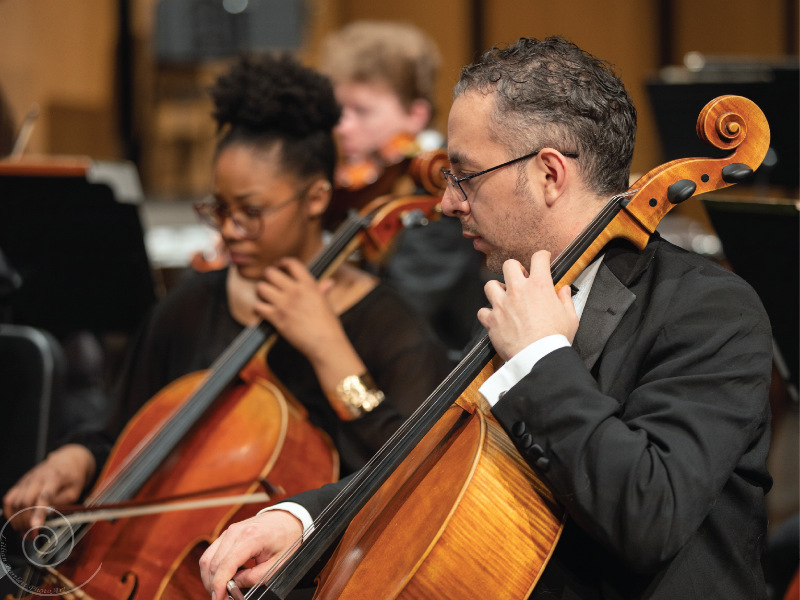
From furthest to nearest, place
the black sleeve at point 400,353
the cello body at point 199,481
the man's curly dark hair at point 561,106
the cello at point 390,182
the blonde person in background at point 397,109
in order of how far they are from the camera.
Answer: the blonde person in background at point 397,109
the cello at point 390,182
the black sleeve at point 400,353
the cello body at point 199,481
the man's curly dark hair at point 561,106

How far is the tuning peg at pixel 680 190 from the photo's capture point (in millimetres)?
1104

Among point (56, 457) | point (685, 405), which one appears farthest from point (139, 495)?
point (685, 405)

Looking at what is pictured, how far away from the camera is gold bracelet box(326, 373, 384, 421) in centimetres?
160

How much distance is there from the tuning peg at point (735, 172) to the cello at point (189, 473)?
0.75 meters

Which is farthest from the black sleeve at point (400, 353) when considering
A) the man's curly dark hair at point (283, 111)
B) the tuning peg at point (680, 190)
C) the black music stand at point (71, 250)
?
the black music stand at point (71, 250)

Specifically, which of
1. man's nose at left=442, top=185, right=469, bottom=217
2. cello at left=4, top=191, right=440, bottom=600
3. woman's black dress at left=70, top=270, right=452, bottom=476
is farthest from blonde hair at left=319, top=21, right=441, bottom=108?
man's nose at left=442, top=185, right=469, bottom=217

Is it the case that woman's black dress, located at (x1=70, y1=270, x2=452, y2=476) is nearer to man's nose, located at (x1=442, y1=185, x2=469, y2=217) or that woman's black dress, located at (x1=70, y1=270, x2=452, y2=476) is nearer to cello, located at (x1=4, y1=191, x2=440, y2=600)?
cello, located at (x1=4, y1=191, x2=440, y2=600)

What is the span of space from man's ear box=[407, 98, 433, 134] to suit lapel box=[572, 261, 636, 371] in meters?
2.00

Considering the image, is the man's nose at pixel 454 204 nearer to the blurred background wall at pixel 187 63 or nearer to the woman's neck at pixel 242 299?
the woman's neck at pixel 242 299

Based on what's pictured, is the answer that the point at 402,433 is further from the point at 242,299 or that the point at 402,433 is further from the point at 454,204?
the point at 242,299

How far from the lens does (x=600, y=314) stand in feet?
3.69

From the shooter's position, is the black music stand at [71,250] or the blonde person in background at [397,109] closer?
the black music stand at [71,250]

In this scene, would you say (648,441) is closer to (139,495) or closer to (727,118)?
(727,118)

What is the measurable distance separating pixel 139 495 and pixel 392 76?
1.94 m
